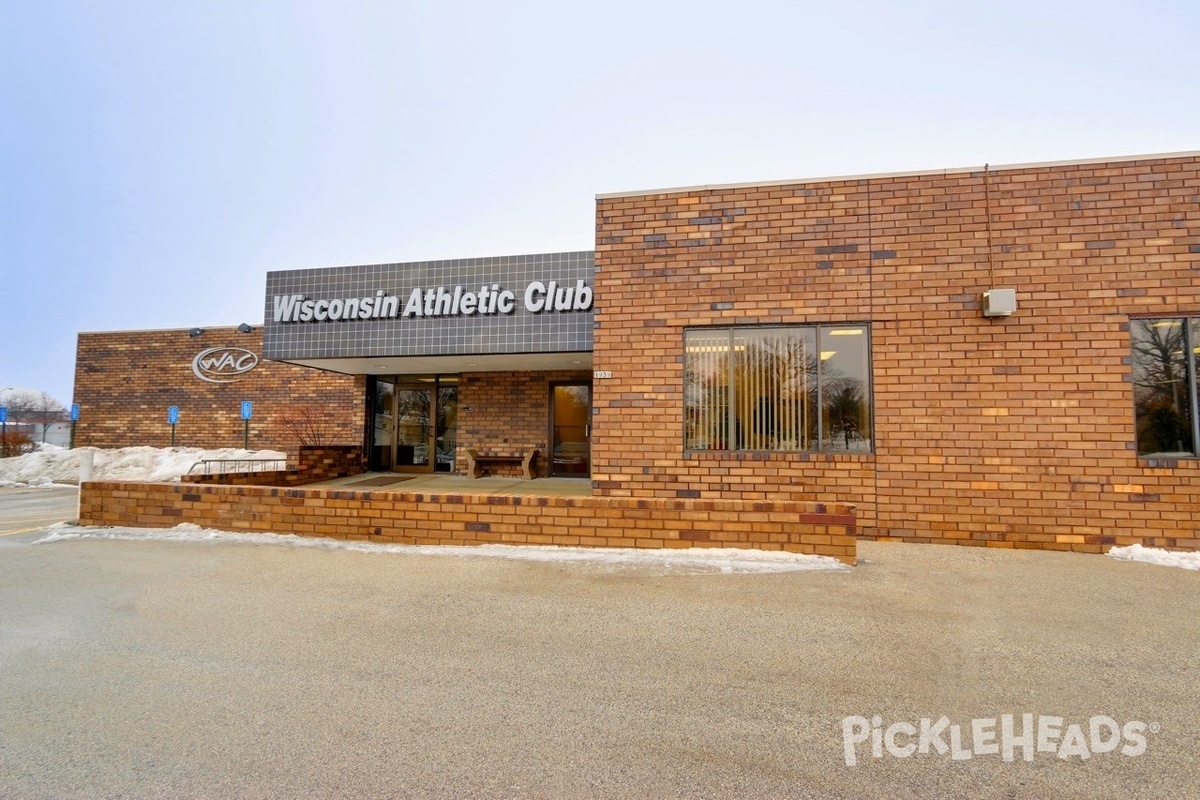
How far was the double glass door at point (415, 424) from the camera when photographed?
539 inches

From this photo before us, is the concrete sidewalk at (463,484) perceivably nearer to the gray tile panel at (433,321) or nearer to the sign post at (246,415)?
the gray tile panel at (433,321)

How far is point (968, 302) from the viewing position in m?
6.47

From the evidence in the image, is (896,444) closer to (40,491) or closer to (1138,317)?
(1138,317)

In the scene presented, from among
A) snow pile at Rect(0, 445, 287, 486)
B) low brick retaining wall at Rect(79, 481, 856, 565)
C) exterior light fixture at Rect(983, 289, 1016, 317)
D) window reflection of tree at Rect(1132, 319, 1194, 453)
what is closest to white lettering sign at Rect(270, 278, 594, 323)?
low brick retaining wall at Rect(79, 481, 856, 565)

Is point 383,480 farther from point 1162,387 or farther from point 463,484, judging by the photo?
point 1162,387

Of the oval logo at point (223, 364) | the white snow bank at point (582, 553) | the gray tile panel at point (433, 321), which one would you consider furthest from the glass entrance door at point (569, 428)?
the oval logo at point (223, 364)

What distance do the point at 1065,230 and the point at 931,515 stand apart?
3.41 meters

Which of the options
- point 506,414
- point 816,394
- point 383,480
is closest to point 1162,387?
point 816,394

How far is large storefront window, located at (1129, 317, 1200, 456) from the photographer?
6105mm

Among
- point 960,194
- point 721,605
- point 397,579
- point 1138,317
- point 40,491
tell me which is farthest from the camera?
point 40,491

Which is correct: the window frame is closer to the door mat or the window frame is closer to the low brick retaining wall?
the low brick retaining wall

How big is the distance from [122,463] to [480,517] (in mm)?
14134

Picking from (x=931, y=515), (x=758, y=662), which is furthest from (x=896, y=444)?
(x=758, y=662)

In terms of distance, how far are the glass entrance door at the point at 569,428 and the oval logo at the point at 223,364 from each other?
344 inches
